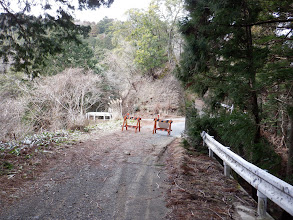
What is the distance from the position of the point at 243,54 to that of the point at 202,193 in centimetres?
357

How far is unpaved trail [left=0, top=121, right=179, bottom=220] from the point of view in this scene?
332 centimetres

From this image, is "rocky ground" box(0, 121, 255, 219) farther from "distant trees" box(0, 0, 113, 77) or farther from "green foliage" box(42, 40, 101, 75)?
"green foliage" box(42, 40, 101, 75)

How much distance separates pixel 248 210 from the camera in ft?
10.3

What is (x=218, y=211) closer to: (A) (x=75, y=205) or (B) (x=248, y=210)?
(B) (x=248, y=210)

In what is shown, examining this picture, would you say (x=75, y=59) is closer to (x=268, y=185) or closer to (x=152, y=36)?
(x=152, y=36)

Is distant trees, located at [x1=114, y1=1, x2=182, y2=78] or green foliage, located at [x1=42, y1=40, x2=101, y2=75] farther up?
distant trees, located at [x1=114, y1=1, x2=182, y2=78]

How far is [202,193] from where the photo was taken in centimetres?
385

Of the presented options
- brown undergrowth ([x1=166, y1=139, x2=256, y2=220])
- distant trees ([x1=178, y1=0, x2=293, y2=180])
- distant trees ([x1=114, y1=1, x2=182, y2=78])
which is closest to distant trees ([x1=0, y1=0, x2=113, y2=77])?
distant trees ([x1=178, y1=0, x2=293, y2=180])

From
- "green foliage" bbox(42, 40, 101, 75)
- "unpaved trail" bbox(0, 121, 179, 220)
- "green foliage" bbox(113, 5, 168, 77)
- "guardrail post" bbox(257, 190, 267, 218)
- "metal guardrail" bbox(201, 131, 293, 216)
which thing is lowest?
"unpaved trail" bbox(0, 121, 179, 220)

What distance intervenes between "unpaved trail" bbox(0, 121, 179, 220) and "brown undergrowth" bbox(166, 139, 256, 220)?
22 centimetres

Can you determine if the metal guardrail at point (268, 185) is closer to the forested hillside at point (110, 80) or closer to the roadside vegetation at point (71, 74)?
the roadside vegetation at point (71, 74)

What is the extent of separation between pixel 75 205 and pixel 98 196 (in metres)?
0.47

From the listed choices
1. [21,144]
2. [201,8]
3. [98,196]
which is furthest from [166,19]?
[98,196]

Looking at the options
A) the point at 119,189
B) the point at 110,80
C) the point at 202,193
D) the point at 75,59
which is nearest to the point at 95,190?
the point at 119,189
